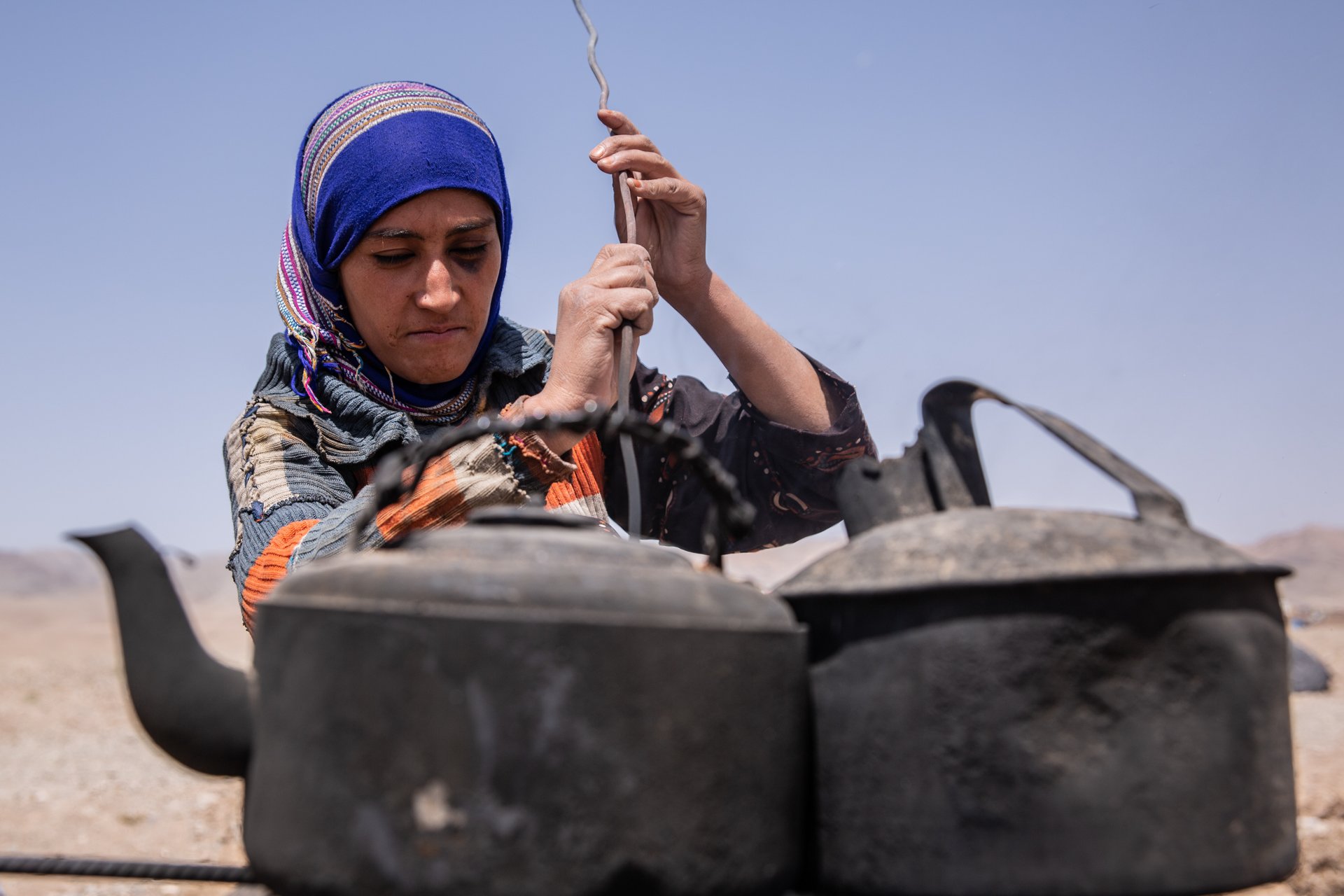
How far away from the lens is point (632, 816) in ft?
3.30

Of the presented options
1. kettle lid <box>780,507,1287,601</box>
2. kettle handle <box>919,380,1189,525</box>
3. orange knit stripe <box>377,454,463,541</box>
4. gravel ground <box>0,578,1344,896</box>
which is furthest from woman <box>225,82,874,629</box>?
gravel ground <box>0,578,1344,896</box>

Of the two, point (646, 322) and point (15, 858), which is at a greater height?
point (646, 322)

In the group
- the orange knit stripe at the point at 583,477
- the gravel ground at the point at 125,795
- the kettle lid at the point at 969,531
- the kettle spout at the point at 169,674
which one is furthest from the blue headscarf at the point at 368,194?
the gravel ground at the point at 125,795

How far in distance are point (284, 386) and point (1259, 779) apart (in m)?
2.24

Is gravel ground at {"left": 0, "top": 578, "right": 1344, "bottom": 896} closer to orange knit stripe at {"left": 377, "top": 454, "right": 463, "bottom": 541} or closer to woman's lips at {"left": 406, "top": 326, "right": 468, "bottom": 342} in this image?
woman's lips at {"left": 406, "top": 326, "right": 468, "bottom": 342}

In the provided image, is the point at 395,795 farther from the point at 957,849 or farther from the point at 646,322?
the point at 646,322

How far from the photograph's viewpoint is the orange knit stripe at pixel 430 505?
195cm

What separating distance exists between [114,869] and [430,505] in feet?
2.61

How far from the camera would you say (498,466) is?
6.45 ft

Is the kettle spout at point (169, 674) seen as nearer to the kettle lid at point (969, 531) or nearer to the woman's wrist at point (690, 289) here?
the kettle lid at point (969, 531)

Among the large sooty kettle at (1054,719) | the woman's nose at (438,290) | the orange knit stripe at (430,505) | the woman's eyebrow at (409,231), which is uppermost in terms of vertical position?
the woman's eyebrow at (409,231)

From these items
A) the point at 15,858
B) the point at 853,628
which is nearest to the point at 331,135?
the point at 15,858

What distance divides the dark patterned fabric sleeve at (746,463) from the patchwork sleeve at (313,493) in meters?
0.73

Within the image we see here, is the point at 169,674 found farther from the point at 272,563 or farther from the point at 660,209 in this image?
the point at 660,209
